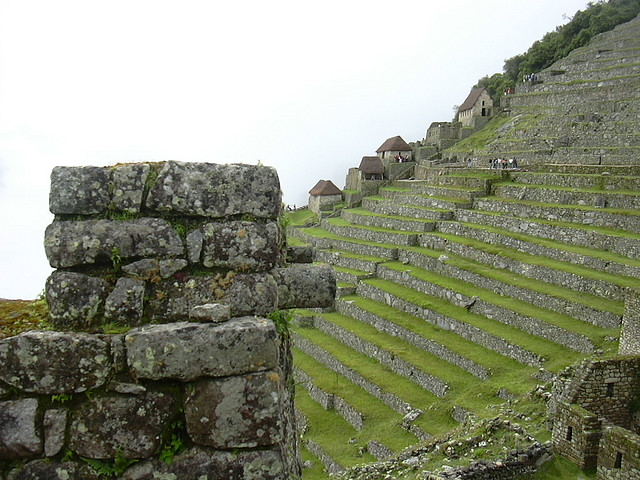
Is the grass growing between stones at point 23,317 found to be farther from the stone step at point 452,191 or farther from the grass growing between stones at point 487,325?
the stone step at point 452,191

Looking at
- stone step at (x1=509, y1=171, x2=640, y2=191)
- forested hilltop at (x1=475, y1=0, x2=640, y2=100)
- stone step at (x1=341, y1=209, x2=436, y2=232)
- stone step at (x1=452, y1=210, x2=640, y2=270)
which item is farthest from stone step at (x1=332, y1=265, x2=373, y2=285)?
→ forested hilltop at (x1=475, y1=0, x2=640, y2=100)

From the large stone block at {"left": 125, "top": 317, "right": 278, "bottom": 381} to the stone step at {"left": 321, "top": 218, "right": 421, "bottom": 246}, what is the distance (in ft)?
75.9

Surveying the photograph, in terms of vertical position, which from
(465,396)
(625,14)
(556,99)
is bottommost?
(465,396)

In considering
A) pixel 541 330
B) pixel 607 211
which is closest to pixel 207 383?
pixel 541 330

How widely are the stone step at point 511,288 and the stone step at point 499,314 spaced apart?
89 centimetres

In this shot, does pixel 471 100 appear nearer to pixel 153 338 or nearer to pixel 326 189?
pixel 326 189

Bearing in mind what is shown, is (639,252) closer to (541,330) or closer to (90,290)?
(541,330)

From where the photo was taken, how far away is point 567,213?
21.0 m

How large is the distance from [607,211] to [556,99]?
20.8 metres

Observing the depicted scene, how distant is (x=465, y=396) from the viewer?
1463cm

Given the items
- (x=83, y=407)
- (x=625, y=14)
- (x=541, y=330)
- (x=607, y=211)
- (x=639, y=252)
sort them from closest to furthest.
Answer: (x=83, y=407), (x=541, y=330), (x=639, y=252), (x=607, y=211), (x=625, y=14)

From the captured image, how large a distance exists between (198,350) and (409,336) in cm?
1654

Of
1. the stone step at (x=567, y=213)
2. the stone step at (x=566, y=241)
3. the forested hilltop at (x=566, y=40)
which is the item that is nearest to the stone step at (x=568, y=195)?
the stone step at (x=567, y=213)

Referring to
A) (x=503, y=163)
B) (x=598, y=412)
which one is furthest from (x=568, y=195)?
(x=598, y=412)
